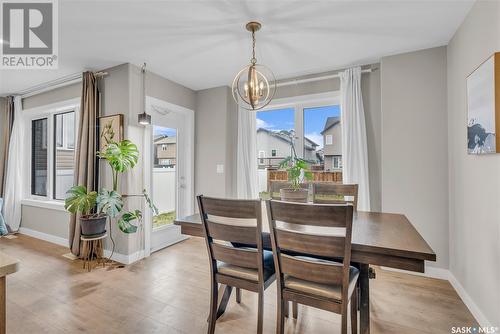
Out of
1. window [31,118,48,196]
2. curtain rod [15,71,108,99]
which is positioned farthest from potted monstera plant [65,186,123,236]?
window [31,118,48,196]

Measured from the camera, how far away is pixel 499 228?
1.69 metres

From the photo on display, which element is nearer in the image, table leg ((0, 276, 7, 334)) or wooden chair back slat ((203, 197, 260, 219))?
table leg ((0, 276, 7, 334))

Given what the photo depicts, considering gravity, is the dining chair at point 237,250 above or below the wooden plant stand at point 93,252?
above

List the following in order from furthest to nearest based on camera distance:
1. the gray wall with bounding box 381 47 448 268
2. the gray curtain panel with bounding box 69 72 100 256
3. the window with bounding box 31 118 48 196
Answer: the window with bounding box 31 118 48 196, the gray curtain panel with bounding box 69 72 100 256, the gray wall with bounding box 381 47 448 268

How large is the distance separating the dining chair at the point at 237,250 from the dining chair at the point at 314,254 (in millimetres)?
109

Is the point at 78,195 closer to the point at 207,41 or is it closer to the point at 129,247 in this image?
the point at 129,247

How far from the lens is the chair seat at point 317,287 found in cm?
136

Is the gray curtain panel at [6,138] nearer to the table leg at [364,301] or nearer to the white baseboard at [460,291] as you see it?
the table leg at [364,301]

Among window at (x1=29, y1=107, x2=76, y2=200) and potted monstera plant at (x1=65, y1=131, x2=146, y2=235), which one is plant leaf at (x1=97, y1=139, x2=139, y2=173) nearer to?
potted monstera plant at (x1=65, y1=131, x2=146, y2=235)

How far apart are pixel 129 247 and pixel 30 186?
2.99 metres

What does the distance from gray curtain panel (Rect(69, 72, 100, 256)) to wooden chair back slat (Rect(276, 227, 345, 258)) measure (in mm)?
2909

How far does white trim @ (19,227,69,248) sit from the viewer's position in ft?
12.4

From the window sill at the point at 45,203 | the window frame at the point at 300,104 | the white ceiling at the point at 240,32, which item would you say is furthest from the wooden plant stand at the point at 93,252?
the window frame at the point at 300,104

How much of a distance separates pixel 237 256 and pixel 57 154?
13.8ft
